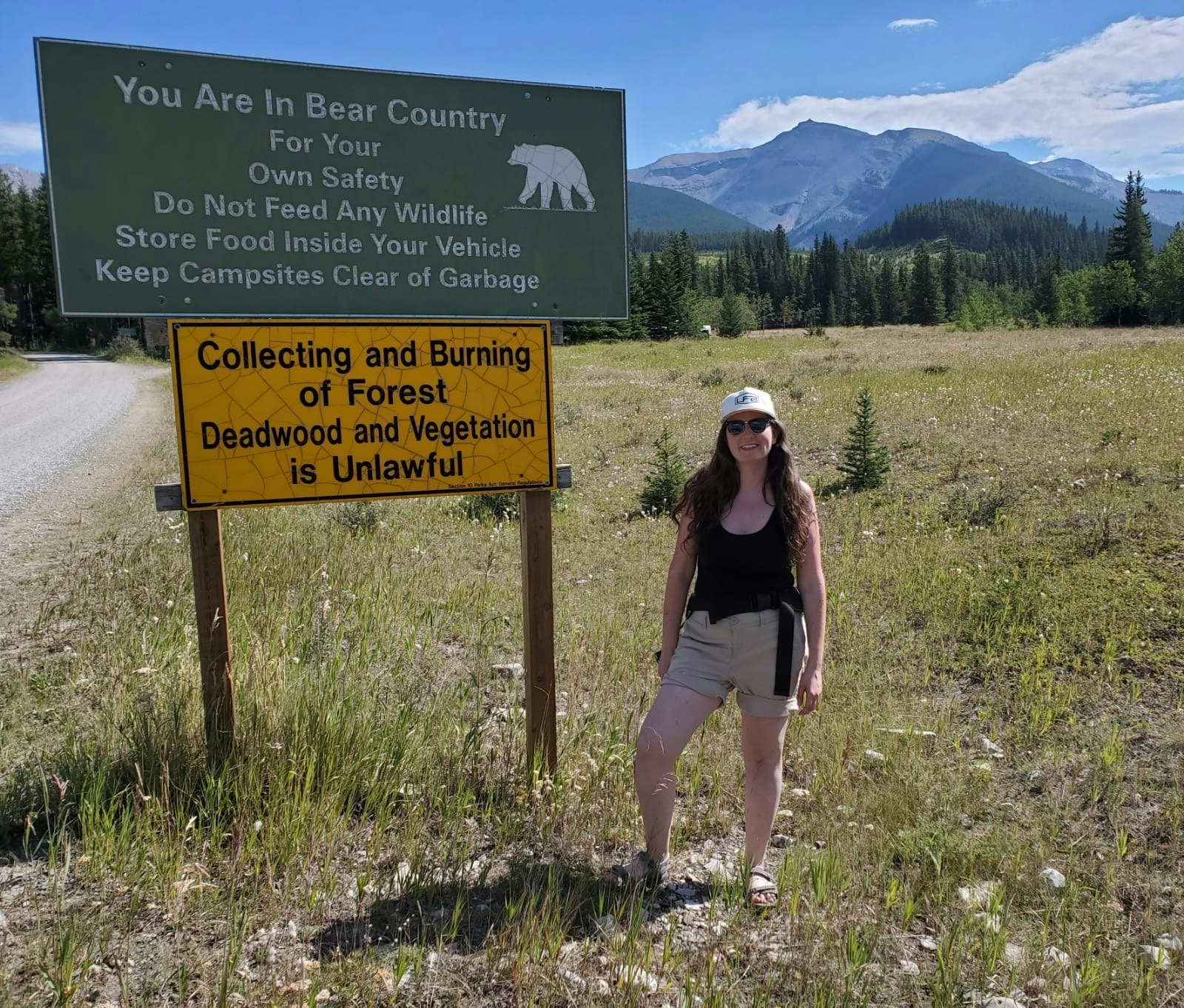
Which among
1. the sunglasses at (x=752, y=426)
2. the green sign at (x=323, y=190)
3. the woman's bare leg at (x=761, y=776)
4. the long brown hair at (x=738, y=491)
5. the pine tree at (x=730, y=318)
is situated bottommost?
the woman's bare leg at (x=761, y=776)

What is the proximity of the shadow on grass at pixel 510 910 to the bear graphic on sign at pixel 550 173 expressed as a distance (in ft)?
8.59

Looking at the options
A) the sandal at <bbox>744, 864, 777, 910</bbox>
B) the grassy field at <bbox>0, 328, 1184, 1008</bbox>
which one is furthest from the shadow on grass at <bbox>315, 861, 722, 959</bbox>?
the sandal at <bbox>744, 864, 777, 910</bbox>

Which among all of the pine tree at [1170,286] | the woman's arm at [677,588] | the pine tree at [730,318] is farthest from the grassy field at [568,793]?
the pine tree at [1170,286]

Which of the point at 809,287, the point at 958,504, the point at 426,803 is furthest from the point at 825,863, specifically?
the point at 809,287

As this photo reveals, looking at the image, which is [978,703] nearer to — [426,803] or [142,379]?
[426,803]

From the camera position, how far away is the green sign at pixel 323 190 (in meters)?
2.86

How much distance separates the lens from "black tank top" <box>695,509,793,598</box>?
2.94 meters

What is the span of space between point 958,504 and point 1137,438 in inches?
125

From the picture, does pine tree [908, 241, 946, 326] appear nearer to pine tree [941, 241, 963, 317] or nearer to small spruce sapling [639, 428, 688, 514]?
pine tree [941, 241, 963, 317]

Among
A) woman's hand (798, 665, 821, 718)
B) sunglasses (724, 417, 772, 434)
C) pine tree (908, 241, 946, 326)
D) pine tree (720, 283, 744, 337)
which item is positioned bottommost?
woman's hand (798, 665, 821, 718)

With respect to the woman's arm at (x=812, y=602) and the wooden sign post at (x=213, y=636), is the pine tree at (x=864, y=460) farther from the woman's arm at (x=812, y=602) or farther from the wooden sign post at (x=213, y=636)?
the wooden sign post at (x=213, y=636)

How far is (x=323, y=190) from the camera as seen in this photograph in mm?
3098

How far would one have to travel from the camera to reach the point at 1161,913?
9.38ft

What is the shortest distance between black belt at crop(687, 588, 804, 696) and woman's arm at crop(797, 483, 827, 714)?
5 cm
